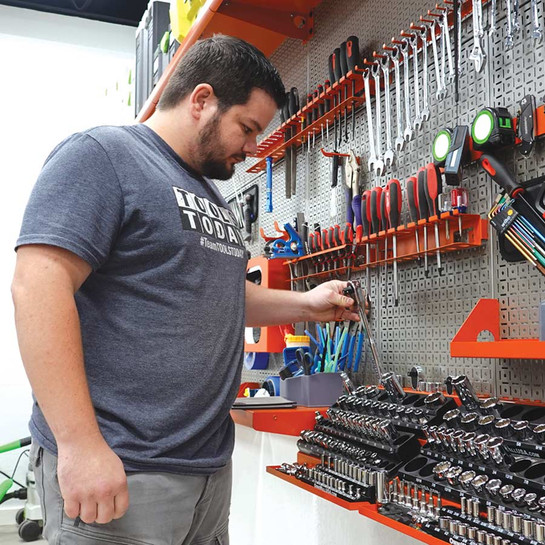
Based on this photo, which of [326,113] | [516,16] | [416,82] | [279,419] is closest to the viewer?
[516,16]

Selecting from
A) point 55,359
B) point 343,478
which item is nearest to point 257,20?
point 343,478

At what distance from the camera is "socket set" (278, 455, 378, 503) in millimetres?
1237

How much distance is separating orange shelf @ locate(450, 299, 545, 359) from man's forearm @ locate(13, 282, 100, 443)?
771 millimetres

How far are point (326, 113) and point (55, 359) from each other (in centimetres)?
156

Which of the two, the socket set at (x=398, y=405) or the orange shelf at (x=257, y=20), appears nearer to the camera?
the socket set at (x=398, y=405)

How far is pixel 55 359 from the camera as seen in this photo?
872 mm

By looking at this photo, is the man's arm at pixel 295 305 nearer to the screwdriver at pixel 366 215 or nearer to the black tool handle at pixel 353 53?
the screwdriver at pixel 366 215

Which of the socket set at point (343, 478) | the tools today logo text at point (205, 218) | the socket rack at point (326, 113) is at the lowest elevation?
the socket set at point (343, 478)

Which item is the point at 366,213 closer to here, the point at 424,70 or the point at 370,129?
the point at 370,129

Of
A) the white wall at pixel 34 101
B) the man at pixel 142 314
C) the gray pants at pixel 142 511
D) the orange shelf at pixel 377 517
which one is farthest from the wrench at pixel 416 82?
the white wall at pixel 34 101

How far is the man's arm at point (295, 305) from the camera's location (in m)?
1.54

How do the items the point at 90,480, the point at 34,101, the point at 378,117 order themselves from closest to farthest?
the point at 90,480
the point at 378,117
the point at 34,101

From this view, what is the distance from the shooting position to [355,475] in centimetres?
132

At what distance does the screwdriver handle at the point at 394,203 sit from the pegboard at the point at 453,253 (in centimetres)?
9
